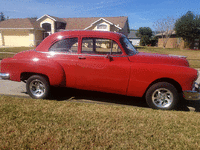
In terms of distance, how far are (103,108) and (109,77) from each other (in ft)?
2.50

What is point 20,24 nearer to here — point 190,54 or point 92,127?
point 190,54

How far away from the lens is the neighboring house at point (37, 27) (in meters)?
28.5

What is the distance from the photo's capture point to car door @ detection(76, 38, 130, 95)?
3711 mm

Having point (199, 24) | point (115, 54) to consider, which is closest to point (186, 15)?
point (199, 24)

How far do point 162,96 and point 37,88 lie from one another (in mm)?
3226

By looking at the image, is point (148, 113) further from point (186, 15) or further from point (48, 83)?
point (186, 15)

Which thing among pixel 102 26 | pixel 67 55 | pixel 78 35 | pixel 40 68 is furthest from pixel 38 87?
pixel 102 26

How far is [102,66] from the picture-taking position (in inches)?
148

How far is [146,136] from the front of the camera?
2758mm

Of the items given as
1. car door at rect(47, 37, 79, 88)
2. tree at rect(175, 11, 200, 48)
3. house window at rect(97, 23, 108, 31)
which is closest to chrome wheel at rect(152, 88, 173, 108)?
car door at rect(47, 37, 79, 88)

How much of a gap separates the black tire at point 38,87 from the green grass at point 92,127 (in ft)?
0.95

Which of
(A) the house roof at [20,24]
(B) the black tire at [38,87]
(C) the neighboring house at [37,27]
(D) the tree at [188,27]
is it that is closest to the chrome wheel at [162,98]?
(B) the black tire at [38,87]

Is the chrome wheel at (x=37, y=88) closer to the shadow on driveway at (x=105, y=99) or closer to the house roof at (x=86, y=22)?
the shadow on driveway at (x=105, y=99)

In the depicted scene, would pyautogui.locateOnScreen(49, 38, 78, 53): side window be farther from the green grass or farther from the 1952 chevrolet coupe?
the green grass
